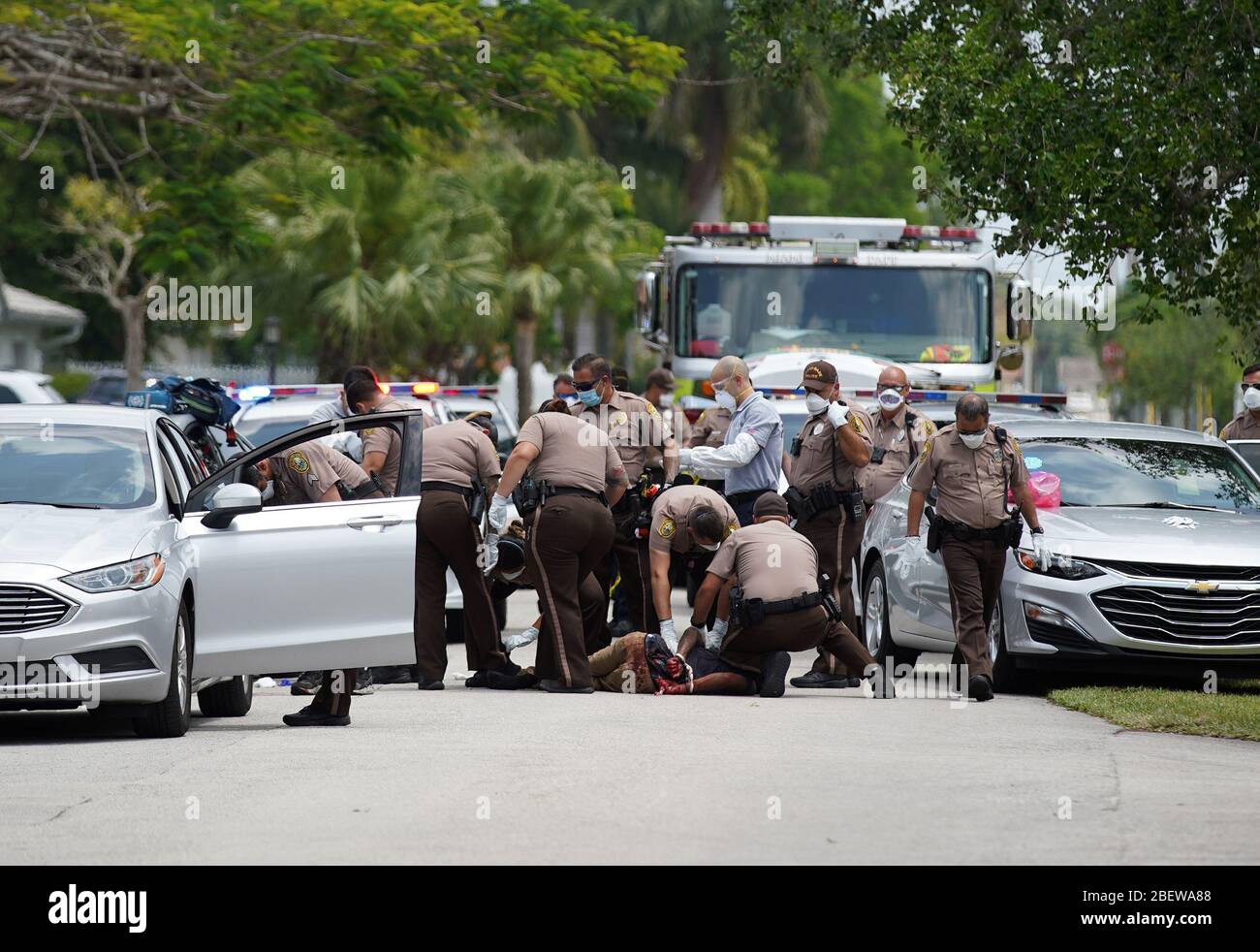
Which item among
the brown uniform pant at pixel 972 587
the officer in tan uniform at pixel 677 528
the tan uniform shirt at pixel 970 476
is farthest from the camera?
the officer in tan uniform at pixel 677 528

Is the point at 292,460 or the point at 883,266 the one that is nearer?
the point at 292,460

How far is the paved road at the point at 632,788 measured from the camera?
297 inches

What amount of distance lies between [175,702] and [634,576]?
174 inches

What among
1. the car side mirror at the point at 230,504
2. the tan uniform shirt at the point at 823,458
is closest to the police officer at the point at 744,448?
the tan uniform shirt at the point at 823,458

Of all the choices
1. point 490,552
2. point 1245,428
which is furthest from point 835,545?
point 1245,428

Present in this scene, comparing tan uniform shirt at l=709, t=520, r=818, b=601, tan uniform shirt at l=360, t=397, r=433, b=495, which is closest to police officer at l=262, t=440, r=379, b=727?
tan uniform shirt at l=360, t=397, r=433, b=495

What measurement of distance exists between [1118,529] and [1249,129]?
3770 millimetres

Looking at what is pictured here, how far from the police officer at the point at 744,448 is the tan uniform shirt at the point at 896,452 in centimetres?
167

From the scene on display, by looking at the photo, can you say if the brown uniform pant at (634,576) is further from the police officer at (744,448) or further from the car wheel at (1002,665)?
the car wheel at (1002,665)

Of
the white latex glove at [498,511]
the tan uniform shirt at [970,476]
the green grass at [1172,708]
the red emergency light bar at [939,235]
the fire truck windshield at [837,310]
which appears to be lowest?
the green grass at [1172,708]

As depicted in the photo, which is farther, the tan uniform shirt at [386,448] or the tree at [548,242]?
the tree at [548,242]
